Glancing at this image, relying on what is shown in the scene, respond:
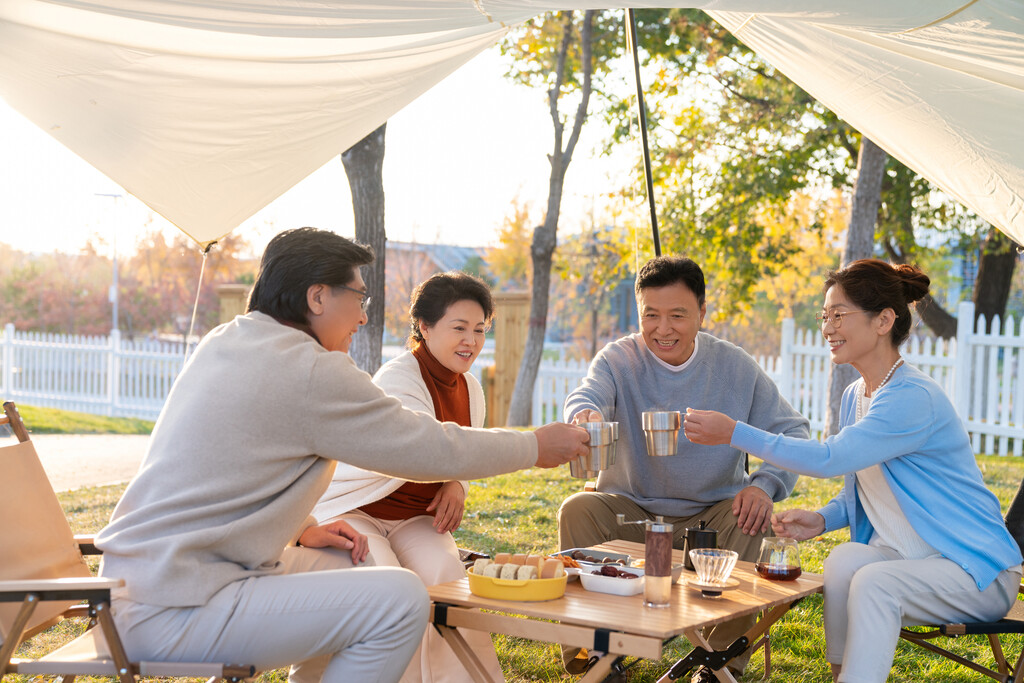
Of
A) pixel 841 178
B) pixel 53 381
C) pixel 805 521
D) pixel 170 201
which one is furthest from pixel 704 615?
pixel 53 381

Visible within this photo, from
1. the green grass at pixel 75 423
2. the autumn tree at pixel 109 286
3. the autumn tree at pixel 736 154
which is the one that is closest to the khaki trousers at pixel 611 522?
the autumn tree at pixel 736 154

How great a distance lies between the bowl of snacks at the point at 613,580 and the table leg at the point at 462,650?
383 millimetres

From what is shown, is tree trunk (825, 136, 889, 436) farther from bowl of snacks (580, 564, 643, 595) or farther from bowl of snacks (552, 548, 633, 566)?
bowl of snacks (580, 564, 643, 595)

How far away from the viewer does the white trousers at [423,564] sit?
3145 millimetres

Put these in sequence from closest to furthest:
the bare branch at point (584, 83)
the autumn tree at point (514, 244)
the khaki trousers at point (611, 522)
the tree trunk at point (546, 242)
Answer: the khaki trousers at point (611, 522)
the bare branch at point (584, 83)
the tree trunk at point (546, 242)
the autumn tree at point (514, 244)

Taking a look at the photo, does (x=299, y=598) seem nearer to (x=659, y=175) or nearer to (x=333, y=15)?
(x=333, y=15)

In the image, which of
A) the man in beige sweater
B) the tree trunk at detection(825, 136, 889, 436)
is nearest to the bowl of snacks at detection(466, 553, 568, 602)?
the man in beige sweater

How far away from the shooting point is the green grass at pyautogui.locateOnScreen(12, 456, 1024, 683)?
3965 mm

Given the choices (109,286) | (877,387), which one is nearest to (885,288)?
(877,387)

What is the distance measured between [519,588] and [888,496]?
1.36m

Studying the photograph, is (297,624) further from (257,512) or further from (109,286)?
(109,286)

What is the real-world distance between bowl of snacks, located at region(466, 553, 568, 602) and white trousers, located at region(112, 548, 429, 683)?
0.23 m

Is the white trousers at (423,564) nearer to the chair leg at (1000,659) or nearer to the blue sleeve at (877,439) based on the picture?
the blue sleeve at (877,439)

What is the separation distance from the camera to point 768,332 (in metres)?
33.7
